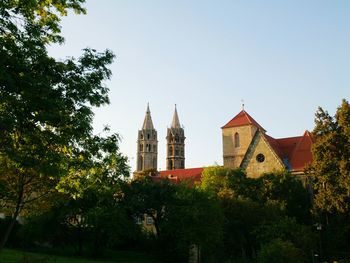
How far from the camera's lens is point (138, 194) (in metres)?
37.0

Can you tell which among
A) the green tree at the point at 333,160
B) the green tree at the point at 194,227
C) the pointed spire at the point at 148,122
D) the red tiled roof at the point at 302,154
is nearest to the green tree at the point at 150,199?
the green tree at the point at 194,227

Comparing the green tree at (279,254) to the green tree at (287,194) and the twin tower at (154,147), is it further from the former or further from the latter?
the twin tower at (154,147)

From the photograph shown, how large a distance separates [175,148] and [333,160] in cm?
7408

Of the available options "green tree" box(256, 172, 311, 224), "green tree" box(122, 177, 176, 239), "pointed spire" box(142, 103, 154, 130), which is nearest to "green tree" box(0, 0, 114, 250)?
"green tree" box(122, 177, 176, 239)

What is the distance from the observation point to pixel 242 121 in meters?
56.6

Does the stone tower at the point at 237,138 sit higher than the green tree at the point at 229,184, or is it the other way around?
the stone tower at the point at 237,138

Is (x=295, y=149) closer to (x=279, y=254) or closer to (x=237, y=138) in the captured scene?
(x=237, y=138)

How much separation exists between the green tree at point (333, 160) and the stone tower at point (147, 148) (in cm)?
7470

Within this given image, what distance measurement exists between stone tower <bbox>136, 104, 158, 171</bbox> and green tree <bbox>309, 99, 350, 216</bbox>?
74698 millimetres

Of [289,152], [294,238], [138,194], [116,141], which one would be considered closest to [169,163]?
[289,152]

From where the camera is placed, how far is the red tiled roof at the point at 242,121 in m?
55.9

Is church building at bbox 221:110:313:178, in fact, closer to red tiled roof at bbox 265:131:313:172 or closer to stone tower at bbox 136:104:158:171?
red tiled roof at bbox 265:131:313:172

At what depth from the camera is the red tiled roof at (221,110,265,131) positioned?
55.9 metres

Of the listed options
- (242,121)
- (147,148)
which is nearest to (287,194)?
(242,121)
